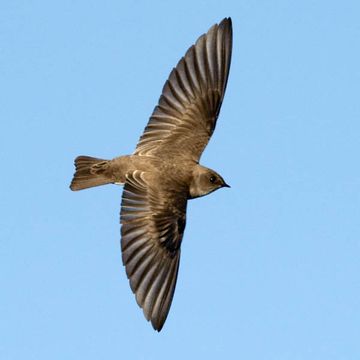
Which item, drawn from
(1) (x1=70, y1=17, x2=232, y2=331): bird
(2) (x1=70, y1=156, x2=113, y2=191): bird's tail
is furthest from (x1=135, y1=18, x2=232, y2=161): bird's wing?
(2) (x1=70, y1=156, x2=113, y2=191): bird's tail

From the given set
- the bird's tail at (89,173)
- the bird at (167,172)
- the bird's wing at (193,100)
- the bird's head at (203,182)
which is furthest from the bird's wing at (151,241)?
the bird's wing at (193,100)

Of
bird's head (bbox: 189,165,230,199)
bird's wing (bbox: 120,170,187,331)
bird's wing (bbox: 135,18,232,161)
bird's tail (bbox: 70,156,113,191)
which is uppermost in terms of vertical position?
bird's wing (bbox: 135,18,232,161)

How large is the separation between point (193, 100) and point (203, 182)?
120cm

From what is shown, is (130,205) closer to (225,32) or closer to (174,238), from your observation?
(174,238)

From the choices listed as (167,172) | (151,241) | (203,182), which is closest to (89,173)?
(167,172)

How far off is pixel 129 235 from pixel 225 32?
112 inches

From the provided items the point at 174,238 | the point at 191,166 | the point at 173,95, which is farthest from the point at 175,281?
the point at 173,95

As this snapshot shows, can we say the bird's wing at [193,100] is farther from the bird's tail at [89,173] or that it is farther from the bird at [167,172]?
the bird's tail at [89,173]

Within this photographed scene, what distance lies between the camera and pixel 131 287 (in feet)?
36.4

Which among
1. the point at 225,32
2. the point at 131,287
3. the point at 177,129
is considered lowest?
the point at 131,287

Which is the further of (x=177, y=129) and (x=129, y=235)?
(x=177, y=129)

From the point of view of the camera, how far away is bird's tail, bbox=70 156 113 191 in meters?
11.8

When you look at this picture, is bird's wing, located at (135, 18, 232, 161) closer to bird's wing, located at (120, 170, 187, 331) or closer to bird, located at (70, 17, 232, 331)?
bird, located at (70, 17, 232, 331)

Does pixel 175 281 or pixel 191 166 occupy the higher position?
pixel 191 166
